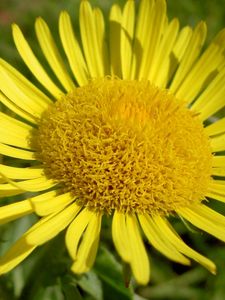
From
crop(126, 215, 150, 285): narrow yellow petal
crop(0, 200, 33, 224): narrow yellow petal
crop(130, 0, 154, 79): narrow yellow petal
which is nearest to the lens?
crop(126, 215, 150, 285): narrow yellow petal

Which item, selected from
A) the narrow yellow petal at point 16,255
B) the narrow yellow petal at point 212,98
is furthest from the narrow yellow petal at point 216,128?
the narrow yellow petal at point 16,255

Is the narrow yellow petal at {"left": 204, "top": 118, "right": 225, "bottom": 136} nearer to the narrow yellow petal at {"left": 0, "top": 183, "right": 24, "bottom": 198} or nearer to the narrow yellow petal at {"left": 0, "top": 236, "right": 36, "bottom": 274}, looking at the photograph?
the narrow yellow petal at {"left": 0, "top": 183, "right": 24, "bottom": 198}

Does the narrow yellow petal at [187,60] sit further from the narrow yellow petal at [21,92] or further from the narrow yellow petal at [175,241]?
the narrow yellow petal at [175,241]

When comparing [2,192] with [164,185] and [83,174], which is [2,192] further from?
[164,185]

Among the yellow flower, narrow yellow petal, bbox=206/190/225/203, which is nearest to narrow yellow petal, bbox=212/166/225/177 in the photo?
the yellow flower

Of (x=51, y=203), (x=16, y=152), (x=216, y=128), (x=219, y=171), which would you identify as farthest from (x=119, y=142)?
(x=216, y=128)

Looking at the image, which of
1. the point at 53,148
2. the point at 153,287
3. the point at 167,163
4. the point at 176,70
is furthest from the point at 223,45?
the point at 153,287
